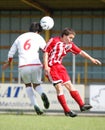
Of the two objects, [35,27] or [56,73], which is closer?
[35,27]

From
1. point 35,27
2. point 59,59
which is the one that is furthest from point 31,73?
point 35,27

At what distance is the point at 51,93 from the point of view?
19672 millimetres

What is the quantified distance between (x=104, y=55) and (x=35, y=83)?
18025 mm

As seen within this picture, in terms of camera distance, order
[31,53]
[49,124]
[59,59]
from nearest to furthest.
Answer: [31,53]
[59,59]
[49,124]

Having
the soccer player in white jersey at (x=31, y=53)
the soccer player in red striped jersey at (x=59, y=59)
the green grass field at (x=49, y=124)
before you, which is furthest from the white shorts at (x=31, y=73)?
the green grass field at (x=49, y=124)

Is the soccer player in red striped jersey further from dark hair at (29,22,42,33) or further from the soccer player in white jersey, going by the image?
dark hair at (29,22,42,33)

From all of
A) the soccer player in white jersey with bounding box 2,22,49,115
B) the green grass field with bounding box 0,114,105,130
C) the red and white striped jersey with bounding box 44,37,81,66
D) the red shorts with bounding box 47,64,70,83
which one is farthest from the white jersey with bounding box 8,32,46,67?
the green grass field with bounding box 0,114,105,130

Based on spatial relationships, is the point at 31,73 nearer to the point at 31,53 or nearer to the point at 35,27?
the point at 31,53

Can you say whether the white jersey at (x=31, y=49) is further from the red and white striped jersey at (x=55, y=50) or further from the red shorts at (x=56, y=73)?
the red shorts at (x=56, y=73)

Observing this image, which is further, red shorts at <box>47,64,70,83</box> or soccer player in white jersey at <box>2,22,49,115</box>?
red shorts at <box>47,64,70,83</box>

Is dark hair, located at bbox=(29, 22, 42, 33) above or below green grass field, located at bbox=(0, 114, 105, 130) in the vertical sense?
above

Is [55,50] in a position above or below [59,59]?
above

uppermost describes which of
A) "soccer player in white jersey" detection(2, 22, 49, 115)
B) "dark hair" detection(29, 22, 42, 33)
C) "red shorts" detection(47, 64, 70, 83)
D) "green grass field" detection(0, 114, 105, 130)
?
"dark hair" detection(29, 22, 42, 33)

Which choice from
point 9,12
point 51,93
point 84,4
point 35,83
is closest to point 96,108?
point 51,93
